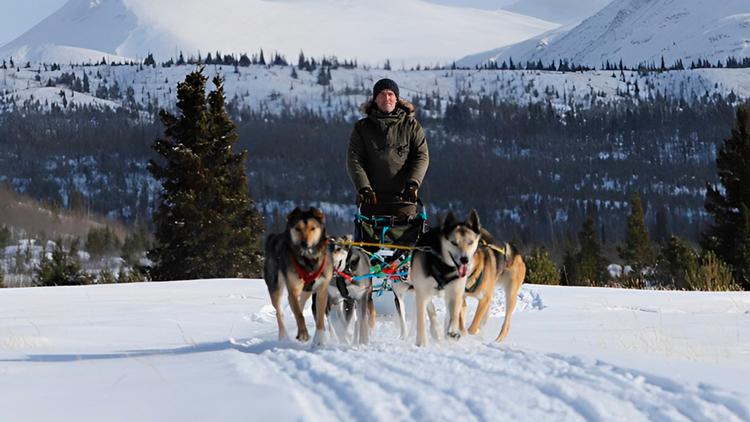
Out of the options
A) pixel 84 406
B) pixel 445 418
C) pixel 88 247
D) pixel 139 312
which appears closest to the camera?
pixel 445 418

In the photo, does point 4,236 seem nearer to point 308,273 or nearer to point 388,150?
point 388,150

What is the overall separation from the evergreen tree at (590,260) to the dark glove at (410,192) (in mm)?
51008

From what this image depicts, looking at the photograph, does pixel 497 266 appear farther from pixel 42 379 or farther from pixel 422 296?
pixel 42 379

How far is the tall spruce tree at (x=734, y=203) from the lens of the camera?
36562 mm

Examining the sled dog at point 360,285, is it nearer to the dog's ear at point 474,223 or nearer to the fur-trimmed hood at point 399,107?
the dog's ear at point 474,223

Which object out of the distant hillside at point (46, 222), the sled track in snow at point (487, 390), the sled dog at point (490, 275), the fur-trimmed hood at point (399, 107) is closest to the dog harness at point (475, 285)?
the sled dog at point (490, 275)

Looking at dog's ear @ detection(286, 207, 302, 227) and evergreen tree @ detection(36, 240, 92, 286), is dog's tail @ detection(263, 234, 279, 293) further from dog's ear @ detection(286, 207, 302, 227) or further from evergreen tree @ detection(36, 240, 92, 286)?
evergreen tree @ detection(36, 240, 92, 286)

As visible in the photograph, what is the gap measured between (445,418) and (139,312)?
944 centimetres


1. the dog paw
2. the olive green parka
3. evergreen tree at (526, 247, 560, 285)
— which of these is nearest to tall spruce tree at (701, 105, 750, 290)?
evergreen tree at (526, 247, 560, 285)

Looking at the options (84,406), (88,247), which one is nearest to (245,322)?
(84,406)

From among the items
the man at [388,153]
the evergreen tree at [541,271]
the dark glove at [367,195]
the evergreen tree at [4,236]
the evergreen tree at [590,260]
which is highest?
the man at [388,153]

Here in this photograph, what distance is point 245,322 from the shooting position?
1231 cm

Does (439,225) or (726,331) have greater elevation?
(439,225)

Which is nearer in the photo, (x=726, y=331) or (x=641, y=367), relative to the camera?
(x=641, y=367)
